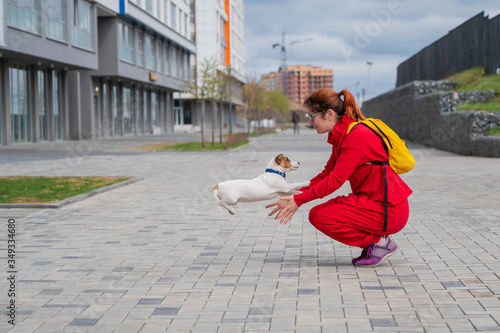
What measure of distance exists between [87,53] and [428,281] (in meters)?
31.9

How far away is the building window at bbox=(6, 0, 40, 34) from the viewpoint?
84.2 feet

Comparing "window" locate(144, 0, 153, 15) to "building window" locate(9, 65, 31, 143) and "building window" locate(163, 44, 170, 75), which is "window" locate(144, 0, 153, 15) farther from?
"building window" locate(9, 65, 31, 143)


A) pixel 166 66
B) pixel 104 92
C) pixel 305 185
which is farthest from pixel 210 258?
pixel 166 66

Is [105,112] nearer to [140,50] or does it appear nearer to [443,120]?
[140,50]

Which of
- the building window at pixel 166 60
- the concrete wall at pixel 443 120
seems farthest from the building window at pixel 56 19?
the building window at pixel 166 60

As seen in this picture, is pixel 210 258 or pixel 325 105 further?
pixel 210 258

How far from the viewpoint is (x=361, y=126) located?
5379 mm

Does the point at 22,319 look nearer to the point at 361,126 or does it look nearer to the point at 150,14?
the point at 361,126

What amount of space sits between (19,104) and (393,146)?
1124 inches

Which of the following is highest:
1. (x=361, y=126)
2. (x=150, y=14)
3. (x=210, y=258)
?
(x=150, y=14)

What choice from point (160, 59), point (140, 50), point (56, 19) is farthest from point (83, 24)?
point (160, 59)

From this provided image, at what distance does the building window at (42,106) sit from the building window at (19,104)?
1344 mm

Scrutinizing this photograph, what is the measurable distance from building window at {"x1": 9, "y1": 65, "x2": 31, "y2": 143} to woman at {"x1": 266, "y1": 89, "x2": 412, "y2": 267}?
27.3 m

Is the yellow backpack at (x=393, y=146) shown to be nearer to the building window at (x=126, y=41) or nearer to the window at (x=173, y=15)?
the building window at (x=126, y=41)
